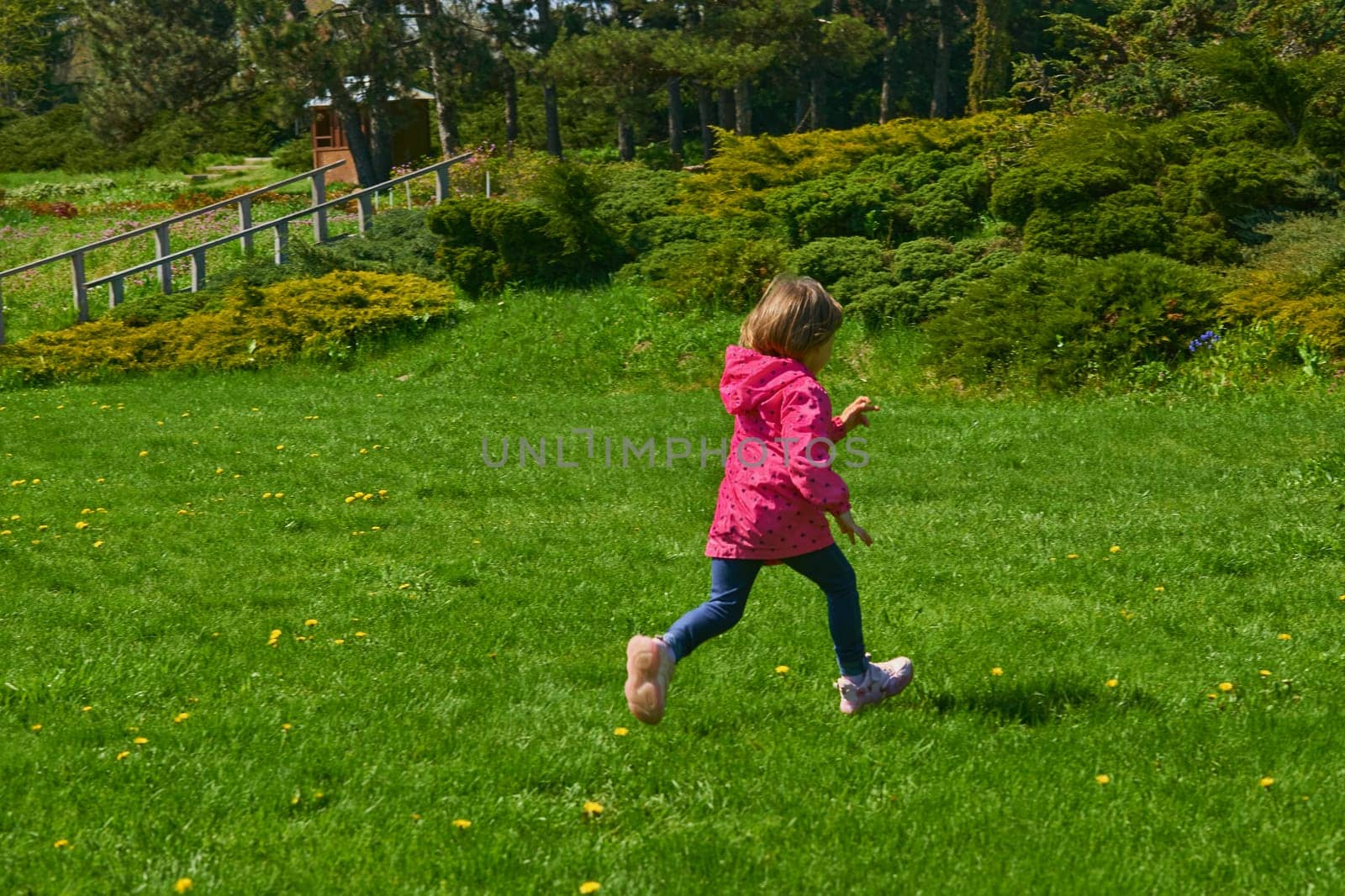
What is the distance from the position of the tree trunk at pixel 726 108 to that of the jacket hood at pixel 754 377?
30242 millimetres

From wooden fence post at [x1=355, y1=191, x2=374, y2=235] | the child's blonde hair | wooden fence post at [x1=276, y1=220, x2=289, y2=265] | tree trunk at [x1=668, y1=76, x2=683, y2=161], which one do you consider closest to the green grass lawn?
the child's blonde hair

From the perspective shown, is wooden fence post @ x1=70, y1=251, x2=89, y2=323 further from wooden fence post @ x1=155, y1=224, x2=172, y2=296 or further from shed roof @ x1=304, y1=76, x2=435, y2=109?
shed roof @ x1=304, y1=76, x2=435, y2=109

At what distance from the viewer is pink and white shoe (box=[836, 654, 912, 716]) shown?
4473 mm

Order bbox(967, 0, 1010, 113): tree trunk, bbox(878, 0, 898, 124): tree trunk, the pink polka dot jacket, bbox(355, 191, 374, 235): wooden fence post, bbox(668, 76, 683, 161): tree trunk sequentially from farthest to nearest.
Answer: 1. bbox(878, 0, 898, 124): tree trunk
2. bbox(668, 76, 683, 161): tree trunk
3. bbox(967, 0, 1010, 113): tree trunk
4. bbox(355, 191, 374, 235): wooden fence post
5. the pink polka dot jacket

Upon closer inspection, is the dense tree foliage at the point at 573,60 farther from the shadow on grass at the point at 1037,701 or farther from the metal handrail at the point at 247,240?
the shadow on grass at the point at 1037,701

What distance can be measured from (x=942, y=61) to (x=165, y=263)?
24.5 m

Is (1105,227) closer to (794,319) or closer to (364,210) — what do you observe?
(794,319)

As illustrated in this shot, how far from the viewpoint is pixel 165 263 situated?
17703 mm

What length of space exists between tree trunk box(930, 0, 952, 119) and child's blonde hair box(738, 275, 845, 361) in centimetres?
3270

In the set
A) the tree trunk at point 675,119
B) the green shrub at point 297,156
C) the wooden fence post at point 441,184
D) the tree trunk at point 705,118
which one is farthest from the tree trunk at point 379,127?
the wooden fence post at point 441,184

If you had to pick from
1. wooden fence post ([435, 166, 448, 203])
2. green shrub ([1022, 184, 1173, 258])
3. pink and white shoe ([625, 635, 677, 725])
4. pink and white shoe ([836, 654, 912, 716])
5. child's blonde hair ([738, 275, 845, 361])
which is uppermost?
wooden fence post ([435, 166, 448, 203])

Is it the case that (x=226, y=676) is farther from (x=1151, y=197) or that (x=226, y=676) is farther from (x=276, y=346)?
(x=1151, y=197)

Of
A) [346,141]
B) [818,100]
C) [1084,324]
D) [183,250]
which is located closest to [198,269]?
[183,250]

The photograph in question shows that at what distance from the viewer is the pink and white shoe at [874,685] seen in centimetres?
447
